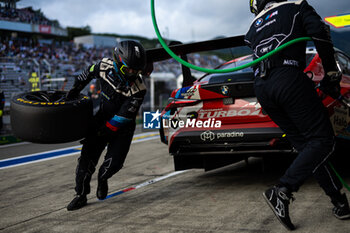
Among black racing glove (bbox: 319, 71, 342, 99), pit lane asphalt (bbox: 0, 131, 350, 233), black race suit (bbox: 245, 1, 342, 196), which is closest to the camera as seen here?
black race suit (bbox: 245, 1, 342, 196)

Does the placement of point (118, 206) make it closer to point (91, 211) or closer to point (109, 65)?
point (91, 211)

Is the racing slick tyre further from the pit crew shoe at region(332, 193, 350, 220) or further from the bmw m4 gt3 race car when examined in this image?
the pit crew shoe at region(332, 193, 350, 220)

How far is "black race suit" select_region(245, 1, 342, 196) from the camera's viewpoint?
273 cm

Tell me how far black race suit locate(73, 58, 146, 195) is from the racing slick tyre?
0.92 feet

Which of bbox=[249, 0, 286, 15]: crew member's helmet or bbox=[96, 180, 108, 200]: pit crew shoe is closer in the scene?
bbox=[249, 0, 286, 15]: crew member's helmet

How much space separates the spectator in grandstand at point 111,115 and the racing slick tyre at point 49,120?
29 centimetres

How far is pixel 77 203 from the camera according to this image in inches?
149

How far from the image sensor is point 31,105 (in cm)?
351

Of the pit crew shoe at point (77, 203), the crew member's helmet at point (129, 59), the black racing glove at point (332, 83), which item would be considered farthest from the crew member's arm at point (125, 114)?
the black racing glove at point (332, 83)

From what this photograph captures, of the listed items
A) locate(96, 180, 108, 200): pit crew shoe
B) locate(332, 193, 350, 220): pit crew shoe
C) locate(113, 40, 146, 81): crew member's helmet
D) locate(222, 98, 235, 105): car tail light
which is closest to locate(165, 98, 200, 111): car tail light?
locate(222, 98, 235, 105): car tail light

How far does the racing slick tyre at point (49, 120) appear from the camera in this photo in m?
3.48

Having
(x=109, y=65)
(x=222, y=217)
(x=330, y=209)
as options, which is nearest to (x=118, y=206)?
(x=222, y=217)

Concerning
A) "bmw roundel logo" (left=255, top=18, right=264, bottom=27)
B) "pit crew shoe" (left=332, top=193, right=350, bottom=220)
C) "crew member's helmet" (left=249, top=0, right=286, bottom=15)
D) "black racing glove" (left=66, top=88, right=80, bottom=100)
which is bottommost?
"pit crew shoe" (left=332, top=193, right=350, bottom=220)

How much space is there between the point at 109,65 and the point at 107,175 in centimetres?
118
